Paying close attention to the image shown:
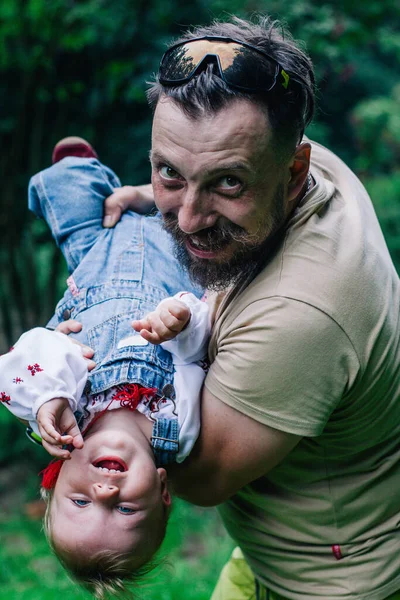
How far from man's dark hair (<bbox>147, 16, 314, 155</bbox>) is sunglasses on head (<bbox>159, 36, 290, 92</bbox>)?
16 mm

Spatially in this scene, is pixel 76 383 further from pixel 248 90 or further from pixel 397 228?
pixel 397 228

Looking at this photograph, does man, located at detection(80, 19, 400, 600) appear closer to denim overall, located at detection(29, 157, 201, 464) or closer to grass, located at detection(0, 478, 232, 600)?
denim overall, located at detection(29, 157, 201, 464)

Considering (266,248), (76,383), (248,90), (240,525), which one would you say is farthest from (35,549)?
(248,90)

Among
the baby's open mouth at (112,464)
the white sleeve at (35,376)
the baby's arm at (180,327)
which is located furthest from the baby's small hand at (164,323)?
the baby's open mouth at (112,464)

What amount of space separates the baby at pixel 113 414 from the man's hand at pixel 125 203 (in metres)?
0.36

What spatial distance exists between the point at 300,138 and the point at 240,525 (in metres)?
1.21

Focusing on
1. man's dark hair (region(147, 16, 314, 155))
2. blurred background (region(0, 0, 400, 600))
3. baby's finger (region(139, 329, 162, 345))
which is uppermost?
man's dark hair (region(147, 16, 314, 155))

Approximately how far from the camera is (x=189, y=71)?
1.99 meters

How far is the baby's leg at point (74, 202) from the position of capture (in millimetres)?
2682

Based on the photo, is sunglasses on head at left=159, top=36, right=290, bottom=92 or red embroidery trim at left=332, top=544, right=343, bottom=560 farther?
red embroidery trim at left=332, top=544, right=343, bottom=560

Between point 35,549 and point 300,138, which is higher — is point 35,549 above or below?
below

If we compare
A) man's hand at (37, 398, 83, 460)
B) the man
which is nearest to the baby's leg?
the man

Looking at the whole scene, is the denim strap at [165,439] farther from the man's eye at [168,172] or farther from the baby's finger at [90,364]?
the man's eye at [168,172]

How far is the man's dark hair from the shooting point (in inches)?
75.5
